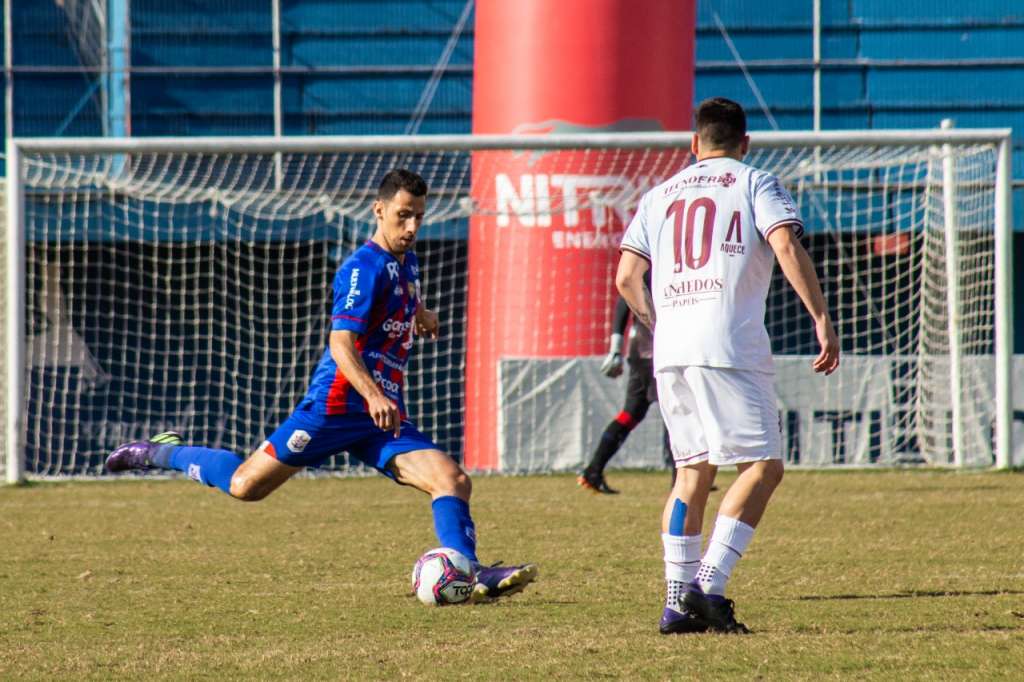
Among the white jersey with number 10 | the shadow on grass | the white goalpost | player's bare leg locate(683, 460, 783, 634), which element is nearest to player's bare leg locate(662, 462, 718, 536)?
player's bare leg locate(683, 460, 783, 634)

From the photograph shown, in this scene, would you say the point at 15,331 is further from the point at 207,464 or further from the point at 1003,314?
the point at 1003,314

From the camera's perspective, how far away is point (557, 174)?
14.4m

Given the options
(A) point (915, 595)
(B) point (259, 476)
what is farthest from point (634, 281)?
(B) point (259, 476)

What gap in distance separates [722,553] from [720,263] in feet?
3.13

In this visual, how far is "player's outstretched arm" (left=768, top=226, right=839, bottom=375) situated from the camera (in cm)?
495

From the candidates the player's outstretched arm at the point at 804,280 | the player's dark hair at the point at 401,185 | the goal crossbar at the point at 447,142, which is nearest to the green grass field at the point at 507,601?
the player's outstretched arm at the point at 804,280

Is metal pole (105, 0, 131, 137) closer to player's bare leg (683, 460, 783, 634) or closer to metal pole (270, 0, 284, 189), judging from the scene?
metal pole (270, 0, 284, 189)

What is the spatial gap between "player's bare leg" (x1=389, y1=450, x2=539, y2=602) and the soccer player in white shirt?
68 centimetres

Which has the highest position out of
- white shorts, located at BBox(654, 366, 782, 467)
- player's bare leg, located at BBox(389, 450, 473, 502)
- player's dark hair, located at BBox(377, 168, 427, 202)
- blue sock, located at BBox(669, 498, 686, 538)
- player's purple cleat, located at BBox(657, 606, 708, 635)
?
player's dark hair, located at BBox(377, 168, 427, 202)

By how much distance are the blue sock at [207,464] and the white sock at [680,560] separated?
83.7 inches

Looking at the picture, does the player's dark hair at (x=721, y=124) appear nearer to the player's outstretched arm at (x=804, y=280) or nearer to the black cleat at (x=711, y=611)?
the player's outstretched arm at (x=804, y=280)

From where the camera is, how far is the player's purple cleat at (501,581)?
17.9 ft

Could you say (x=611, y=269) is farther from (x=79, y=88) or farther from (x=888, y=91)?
(x=79, y=88)

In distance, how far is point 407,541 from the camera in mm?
8148
